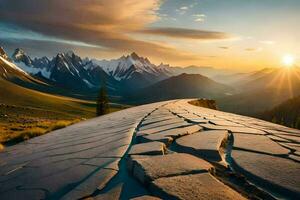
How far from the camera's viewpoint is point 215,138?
522 centimetres

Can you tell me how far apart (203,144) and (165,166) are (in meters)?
1.27

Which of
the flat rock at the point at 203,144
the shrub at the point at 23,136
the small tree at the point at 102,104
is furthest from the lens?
the small tree at the point at 102,104

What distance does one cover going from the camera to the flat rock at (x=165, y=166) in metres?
3.36

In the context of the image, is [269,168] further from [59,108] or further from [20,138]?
[59,108]

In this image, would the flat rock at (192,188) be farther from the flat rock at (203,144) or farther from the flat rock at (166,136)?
the flat rock at (166,136)

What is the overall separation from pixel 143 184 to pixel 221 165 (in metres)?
1.05

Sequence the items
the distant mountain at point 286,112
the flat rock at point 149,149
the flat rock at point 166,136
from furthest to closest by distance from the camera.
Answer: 1. the distant mountain at point 286,112
2. the flat rock at point 166,136
3. the flat rock at point 149,149

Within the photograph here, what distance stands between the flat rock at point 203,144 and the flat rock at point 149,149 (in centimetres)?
31

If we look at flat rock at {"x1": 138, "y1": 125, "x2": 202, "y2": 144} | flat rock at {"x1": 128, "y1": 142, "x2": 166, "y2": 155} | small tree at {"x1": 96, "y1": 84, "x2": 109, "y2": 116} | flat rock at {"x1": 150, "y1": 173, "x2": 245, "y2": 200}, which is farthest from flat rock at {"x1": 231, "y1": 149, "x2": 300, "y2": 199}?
small tree at {"x1": 96, "y1": 84, "x2": 109, "y2": 116}

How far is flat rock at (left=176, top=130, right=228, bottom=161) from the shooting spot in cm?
422

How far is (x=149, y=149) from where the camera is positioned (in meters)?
4.57

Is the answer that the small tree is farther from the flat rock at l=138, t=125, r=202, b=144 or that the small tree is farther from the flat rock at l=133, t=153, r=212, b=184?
the flat rock at l=133, t=153, r=212, b=184

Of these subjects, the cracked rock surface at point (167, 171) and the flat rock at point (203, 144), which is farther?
the flat rock at point (203, 144)

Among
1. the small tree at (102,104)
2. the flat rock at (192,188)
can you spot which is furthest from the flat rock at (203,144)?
the small tree at (102,104)
